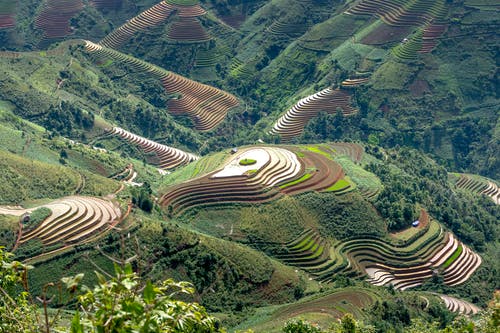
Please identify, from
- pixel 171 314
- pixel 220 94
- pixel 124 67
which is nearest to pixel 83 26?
pixel 124 67

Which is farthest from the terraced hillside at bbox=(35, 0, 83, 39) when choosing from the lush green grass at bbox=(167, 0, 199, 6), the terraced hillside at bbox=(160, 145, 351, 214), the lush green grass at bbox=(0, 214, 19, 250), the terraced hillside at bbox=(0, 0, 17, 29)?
the lush green grass at bbox=(0, 214, 19, 250)

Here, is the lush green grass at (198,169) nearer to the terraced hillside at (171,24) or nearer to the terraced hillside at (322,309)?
the terraced hillside at (322,309)

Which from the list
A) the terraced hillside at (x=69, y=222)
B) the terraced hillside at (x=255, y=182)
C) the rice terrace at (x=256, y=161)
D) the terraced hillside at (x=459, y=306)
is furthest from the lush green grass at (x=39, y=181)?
the terraced hillside at (x=459, y=306)

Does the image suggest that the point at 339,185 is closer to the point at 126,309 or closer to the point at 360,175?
the point at 360,175

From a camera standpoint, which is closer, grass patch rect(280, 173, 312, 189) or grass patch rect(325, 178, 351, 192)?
grass patch rect(280, 173, 312, 189)

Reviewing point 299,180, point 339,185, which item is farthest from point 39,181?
point 339,185

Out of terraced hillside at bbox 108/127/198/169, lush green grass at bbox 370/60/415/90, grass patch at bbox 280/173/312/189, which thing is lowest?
terraced hillside at bbox 108/127/198/169

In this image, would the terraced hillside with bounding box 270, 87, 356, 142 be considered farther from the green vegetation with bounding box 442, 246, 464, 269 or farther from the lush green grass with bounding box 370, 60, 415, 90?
the green vegetation with bounding box 442, 246, 464, 269
